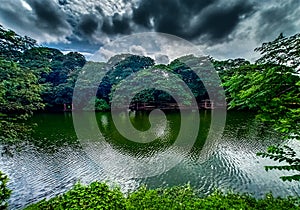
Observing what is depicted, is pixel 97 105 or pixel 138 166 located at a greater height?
pixel 97 105

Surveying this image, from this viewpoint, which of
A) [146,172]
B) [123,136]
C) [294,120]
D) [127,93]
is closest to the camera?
Answer: [294,120]

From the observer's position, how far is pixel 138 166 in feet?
32.1

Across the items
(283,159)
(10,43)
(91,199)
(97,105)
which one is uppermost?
(10,43)

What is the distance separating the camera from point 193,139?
14.2m

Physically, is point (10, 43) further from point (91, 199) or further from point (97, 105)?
point (97, 105)

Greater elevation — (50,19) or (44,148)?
(50,19)

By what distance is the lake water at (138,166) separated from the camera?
300 inches

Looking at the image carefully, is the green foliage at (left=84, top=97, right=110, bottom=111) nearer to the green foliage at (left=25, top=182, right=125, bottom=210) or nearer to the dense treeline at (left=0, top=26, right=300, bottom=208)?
the dense treeline at (left=0, top=26, right=300, bottom=208)

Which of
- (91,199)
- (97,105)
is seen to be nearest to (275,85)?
(91,199)

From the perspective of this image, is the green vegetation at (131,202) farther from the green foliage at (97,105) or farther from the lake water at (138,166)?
the green foliage at (97,105)

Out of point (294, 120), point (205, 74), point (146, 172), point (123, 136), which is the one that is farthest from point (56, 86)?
point (294, 120)

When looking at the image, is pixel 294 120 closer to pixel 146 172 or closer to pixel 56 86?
pixel 146 172

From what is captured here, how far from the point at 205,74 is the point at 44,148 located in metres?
26.9

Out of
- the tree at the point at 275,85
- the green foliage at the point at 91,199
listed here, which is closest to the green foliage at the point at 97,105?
the green foliage at the point at 91,199
